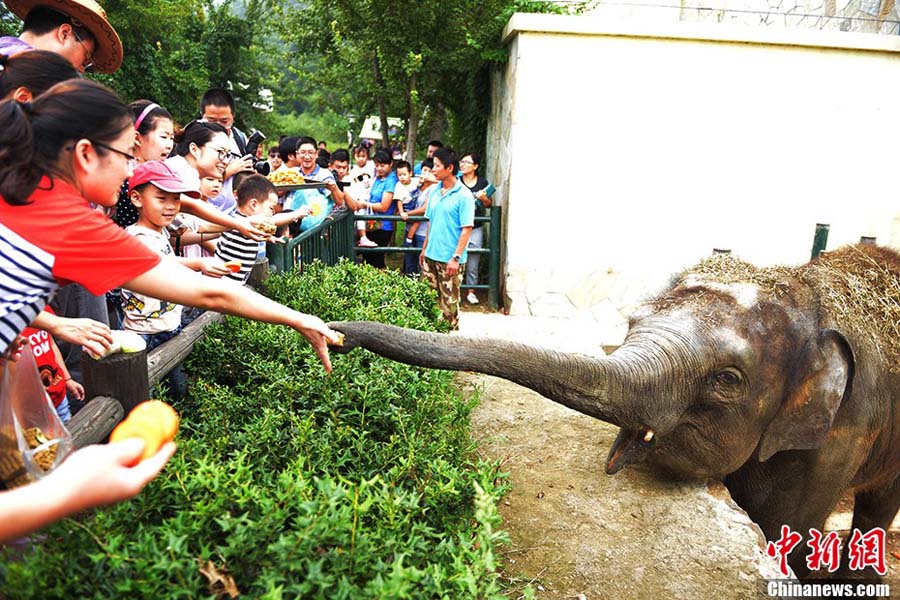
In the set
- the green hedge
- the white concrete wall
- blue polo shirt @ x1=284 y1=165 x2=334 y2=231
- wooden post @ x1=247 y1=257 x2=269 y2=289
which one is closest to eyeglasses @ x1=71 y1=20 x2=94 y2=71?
wooden post @ x1=247 y1=257 x2=269 y2=289

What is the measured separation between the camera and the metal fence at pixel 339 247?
16.8ft

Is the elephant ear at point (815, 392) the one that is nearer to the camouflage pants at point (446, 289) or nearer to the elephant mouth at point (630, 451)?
the elephant mouth at point (630, 451)

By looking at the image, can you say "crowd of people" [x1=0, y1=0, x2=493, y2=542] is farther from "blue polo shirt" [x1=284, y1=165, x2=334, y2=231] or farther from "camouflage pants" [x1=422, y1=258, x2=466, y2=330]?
"camouflage pants" [x1=422, y1=258, x2=466, y2=330]

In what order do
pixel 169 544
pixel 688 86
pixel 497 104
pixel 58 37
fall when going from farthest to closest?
pixel 497 104 < pixel 688 86 < pixel 58 37 < pixel 169 544

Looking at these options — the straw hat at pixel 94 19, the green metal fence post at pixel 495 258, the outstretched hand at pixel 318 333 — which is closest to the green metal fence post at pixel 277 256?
the straw hat at pixel 94 19

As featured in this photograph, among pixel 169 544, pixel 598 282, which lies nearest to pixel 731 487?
pixel 169 544

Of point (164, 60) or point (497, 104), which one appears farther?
point (164, 60)

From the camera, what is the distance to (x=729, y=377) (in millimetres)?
3186

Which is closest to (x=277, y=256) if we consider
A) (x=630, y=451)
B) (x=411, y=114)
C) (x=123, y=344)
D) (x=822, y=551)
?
(x=123, y=344)

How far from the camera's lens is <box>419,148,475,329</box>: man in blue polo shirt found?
706 centimetres

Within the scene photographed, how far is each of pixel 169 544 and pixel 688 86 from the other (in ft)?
28.8

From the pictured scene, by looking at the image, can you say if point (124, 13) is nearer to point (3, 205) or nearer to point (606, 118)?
point (606, 118)

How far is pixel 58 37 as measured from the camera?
3191mm

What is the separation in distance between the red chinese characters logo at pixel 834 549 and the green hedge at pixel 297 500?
7.08 ft
